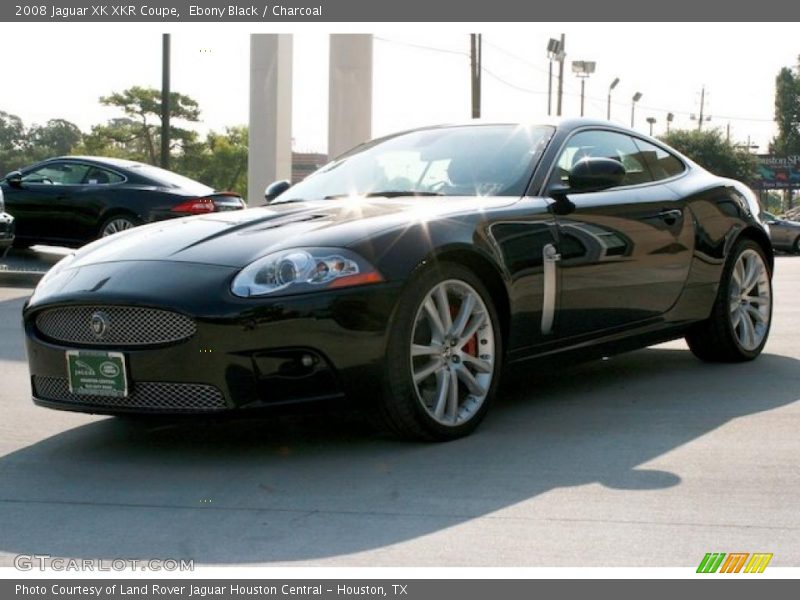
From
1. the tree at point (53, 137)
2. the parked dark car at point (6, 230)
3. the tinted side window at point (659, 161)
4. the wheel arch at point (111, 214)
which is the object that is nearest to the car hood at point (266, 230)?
the tinted side window at point (659, 161)

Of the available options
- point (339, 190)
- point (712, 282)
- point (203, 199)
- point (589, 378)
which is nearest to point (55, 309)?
point (339, 190)

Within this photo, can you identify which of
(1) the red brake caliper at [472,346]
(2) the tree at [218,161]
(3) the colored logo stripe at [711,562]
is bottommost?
(2) the tree at [218,161]

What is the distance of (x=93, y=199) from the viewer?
52.3 feet

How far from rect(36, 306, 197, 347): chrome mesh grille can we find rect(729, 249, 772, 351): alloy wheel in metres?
3.68

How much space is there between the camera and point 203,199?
1548 cm

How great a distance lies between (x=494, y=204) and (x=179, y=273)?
5.00 feet

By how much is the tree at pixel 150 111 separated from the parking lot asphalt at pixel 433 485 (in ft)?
339

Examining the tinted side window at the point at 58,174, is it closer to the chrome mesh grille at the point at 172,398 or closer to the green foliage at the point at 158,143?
the chrome mesh grille at the point at 172,398

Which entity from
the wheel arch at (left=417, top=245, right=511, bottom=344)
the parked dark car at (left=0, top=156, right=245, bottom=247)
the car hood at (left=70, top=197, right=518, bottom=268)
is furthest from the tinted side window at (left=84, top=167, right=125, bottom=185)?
the wheel arch at (left=417, top=245, right=511, bottom=344)

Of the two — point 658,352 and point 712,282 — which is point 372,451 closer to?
point 712,282

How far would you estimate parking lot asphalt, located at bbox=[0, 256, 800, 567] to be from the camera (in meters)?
3.97

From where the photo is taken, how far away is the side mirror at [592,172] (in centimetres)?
622
